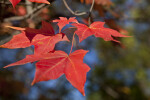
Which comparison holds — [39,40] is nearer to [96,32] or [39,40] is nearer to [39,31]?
[39,31]

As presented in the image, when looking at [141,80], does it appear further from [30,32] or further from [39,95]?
[30,32]

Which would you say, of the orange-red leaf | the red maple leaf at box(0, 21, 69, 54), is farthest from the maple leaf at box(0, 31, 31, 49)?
the orange-red leaf

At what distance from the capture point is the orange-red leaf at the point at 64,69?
0.37 m

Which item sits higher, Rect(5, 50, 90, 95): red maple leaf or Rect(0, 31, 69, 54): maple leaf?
Rect(0, 31, 69, 54): maple leaf

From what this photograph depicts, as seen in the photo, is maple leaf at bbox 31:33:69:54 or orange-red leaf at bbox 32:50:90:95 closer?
orange-red leaf at bbox 32:50:90:95

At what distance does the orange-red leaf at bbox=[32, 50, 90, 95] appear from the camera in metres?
0.37

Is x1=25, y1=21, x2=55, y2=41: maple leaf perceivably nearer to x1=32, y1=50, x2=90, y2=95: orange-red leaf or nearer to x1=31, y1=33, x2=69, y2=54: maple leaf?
x1=31, y1=33, x2=69, y2=54: maple leaf

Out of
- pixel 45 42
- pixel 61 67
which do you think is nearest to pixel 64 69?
pixel 61 67

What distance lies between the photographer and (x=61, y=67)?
1.41 ft

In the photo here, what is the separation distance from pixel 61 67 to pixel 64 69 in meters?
0.01

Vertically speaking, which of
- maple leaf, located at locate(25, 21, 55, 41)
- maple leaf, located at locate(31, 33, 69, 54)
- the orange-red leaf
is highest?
maple leaf, located at locate(25, 21, 55, 41)

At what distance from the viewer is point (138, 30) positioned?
29.9 ft

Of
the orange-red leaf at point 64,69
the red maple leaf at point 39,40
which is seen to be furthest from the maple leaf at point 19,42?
Result: the orange-red leaf at point 64,69

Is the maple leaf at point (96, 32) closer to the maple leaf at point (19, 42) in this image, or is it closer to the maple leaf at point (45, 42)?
the maple leaf at point (45, 42)
